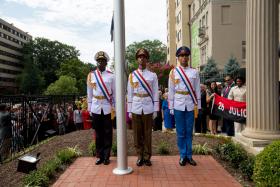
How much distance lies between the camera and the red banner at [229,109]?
8.88m

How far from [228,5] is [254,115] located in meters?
31.1

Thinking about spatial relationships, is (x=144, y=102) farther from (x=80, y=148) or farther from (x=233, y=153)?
(x=80, y=148)

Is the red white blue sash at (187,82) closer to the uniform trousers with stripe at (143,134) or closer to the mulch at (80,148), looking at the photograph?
the uniform trousers with stripe at (143,134)

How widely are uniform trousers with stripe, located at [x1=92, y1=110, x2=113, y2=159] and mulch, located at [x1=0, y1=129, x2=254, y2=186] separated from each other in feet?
2.85

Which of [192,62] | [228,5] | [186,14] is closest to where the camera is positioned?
[228,5]

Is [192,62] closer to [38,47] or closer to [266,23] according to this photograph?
[266,23]

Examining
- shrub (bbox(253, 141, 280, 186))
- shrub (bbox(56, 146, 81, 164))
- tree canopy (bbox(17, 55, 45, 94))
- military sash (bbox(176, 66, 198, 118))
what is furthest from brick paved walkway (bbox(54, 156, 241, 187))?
tree canopy (bbox(17, 55, 45, 94))

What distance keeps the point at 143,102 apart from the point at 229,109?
401 centimetres

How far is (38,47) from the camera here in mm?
92312

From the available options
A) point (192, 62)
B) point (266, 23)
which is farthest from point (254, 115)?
point (192, 62)

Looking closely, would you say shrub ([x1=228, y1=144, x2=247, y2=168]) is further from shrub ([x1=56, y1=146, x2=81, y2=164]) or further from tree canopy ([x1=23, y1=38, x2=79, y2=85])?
tree canopy ([x1=23, y1=38, x2=79, y2=85])

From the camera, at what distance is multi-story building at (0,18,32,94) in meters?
92.7

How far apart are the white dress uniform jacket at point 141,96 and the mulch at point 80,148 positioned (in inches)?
56.0

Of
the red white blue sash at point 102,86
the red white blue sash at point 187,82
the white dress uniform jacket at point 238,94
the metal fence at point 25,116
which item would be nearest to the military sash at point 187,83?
the red white blue sash at point 187,82
